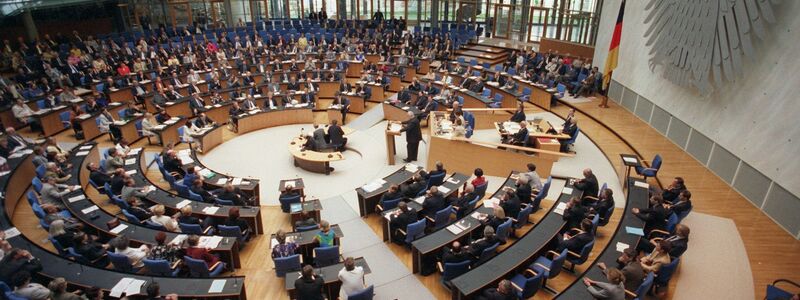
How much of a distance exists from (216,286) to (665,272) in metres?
6.72

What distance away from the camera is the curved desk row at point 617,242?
6.29 metres

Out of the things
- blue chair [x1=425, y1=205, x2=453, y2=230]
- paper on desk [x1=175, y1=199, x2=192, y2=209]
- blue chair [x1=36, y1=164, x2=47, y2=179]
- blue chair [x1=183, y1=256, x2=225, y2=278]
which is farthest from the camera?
blue chair [x1=36, y1=164, x2=47, y2=179]

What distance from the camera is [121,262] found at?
23.8 ft

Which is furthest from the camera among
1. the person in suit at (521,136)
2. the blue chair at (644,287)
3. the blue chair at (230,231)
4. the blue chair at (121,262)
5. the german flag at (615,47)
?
the german flag at (615,47)

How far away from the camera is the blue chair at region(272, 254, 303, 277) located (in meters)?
7.30

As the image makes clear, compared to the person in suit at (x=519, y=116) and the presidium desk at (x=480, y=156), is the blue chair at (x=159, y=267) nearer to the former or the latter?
the presidium desk at (x=480, y=156)

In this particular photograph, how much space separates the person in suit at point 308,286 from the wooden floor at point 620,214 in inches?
52.5

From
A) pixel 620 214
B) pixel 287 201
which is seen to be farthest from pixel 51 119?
pixel 620 214

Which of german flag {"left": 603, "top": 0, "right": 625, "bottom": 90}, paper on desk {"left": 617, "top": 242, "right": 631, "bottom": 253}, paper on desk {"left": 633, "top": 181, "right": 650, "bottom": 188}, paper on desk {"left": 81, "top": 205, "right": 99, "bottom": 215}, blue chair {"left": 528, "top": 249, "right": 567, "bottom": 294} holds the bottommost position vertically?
blue chair {"left": 528, "top": 249, "right": 567, "bottom": 294}

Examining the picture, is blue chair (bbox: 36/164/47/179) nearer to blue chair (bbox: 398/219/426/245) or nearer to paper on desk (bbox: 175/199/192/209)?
paper on desk (bbox: 175/199/192/209)

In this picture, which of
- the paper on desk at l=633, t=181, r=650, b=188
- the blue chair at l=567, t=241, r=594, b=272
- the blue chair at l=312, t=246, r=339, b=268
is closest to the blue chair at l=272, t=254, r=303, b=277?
the blue chair at l=312, t=246, r=339, b=268

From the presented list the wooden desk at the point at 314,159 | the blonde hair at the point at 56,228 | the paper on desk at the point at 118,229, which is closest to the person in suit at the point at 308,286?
the paper on desk at the point at 118,229

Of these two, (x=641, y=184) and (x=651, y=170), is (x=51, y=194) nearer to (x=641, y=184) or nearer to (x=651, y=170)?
(x=641, y=184)

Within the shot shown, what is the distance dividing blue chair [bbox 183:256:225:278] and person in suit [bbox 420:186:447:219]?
3992mm
